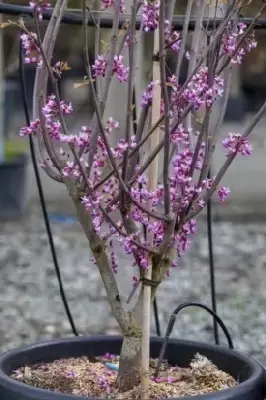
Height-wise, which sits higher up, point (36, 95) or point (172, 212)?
point (36, 95)

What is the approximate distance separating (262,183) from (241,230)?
3250mm

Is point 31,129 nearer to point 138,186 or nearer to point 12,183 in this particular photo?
point 138,186

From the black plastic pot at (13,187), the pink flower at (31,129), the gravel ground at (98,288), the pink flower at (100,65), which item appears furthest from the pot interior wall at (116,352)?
the black plastic pot at (13,187)

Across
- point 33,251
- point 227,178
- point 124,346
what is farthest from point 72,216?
point 124,346

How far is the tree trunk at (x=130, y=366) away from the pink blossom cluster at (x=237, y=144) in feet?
1.35

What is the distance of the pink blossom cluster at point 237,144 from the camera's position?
158 cm

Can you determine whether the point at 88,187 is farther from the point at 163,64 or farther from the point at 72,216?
the point at 72,216

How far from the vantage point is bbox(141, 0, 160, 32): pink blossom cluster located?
60.6 inches

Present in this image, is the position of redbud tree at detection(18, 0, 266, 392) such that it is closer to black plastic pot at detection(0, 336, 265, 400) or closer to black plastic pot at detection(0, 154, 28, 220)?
black plastic pot at detection(0, 336, 265, 400)

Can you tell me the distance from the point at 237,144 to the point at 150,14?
27 cm

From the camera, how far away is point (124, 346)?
171cm

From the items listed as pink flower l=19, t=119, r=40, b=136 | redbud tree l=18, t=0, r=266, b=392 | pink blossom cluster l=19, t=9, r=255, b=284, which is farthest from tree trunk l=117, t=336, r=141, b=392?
pink flower l=19, t=119, r=40, b=136

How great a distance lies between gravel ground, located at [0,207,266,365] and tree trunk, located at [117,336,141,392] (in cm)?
207

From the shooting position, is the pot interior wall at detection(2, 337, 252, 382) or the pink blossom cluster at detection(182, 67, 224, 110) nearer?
the pink blossom cluster at detection(182, 67, 224, 110)
